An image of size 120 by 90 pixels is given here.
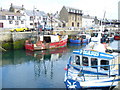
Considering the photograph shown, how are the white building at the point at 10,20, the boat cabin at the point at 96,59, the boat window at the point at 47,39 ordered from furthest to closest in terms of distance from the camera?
the white building at the point at 10,20, the boat window at the point at 47,39, the boat cabin at the point at 96,59

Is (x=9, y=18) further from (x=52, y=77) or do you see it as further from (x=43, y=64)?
(x=52, y=77)

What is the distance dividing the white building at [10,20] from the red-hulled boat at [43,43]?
15.5 metres

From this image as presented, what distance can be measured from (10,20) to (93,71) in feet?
127

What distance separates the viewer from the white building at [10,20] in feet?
144

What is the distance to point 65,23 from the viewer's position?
62.7 metres

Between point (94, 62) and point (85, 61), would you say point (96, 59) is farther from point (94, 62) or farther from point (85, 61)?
point (85, 61)

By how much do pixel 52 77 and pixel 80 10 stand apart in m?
57.8

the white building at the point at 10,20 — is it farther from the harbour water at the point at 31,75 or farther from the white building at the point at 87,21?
the white building at the point at 87,21

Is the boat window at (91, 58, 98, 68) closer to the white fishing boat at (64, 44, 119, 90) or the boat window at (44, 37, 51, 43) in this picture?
the white fishing boat at (64, 44, 119, 90)

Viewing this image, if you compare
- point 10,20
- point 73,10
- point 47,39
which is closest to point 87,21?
point 73,10

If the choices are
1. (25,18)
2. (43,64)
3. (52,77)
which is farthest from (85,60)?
(25,18)

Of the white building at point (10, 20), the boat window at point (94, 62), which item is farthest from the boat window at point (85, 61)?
the white building at point (10, 20)

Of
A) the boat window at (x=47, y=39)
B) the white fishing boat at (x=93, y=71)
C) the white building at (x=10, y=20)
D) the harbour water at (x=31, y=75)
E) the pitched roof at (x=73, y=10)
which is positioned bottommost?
the harbour water at (x=31, y=75)

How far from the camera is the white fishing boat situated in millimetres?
10430
